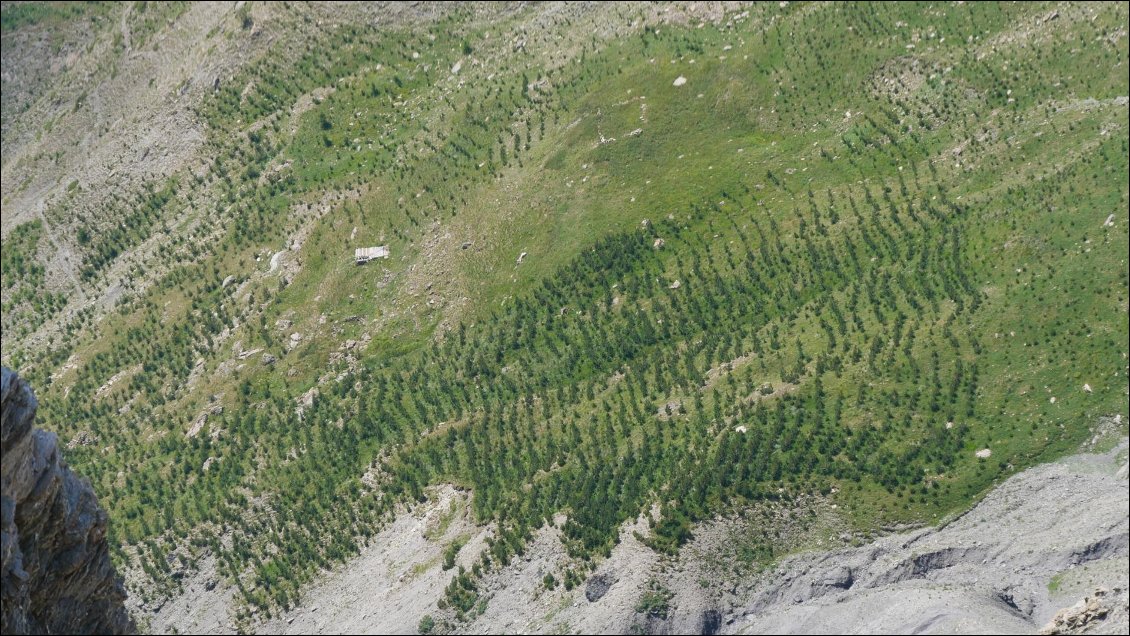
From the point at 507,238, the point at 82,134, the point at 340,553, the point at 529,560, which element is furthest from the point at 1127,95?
the point at 82,134

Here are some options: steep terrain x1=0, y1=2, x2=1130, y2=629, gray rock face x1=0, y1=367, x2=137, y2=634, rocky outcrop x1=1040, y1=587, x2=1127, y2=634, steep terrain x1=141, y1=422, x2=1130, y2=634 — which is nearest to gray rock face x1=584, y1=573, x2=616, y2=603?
steep terrain x1=141, y1=422, x2=1130, y2=634

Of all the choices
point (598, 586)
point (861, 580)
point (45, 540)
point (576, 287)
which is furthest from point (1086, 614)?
point (45, 540)

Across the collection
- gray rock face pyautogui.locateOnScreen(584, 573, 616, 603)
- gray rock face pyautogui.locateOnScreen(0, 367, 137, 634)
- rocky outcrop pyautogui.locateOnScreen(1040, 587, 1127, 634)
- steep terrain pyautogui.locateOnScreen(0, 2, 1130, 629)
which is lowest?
rocky outcrop pyautogui.locateOnScreen(1040, 587, 1127, 634)

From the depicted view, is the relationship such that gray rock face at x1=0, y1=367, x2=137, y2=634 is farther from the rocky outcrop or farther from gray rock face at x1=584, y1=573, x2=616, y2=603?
the rocky outcrop

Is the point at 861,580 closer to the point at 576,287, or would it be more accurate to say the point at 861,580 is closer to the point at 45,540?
the point at 576,287

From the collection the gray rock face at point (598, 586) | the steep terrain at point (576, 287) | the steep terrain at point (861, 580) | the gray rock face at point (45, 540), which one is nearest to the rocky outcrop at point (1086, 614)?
the steep terrain at point (861, 580)

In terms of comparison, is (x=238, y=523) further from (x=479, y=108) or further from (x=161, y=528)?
(x=479, y=108)
